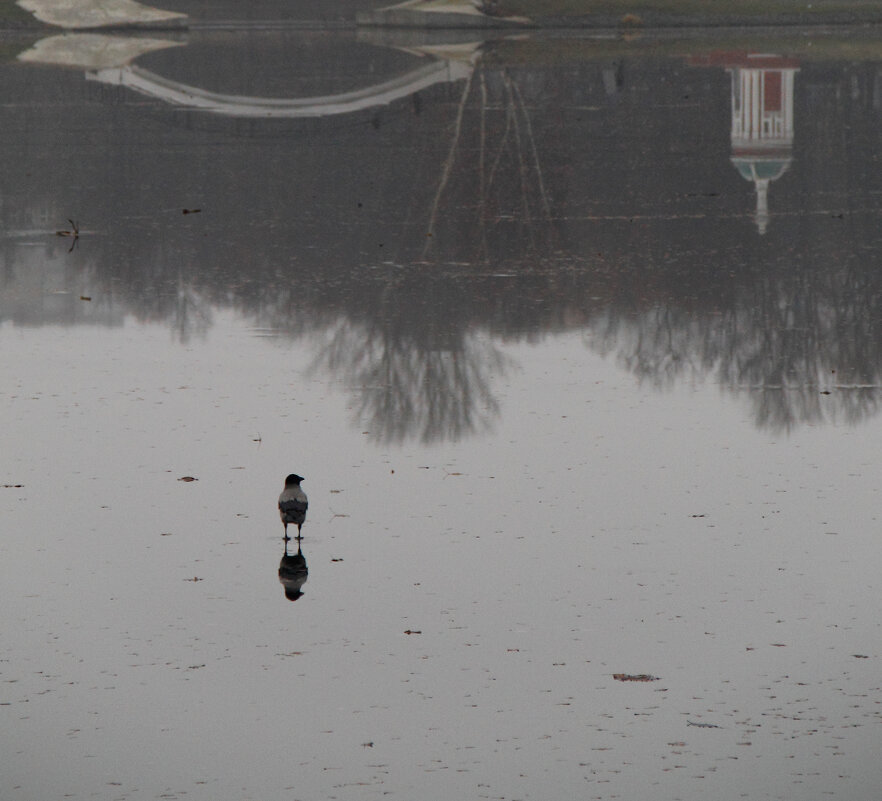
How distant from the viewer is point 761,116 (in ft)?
112

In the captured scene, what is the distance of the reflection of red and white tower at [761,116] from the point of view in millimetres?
22420

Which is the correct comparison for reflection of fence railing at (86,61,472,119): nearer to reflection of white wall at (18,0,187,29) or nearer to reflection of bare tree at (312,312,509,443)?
reflection of bare tree at (312,312,509,443)

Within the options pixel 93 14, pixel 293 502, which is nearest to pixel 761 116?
pixel 293 502

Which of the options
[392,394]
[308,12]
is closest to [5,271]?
[392,394]

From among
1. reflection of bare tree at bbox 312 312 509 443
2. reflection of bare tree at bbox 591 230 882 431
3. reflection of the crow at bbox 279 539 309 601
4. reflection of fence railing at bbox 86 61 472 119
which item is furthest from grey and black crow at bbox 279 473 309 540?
reflection of fence railing at bbox 86 61 472 119

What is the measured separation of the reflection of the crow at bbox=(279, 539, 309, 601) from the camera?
27.3 ft

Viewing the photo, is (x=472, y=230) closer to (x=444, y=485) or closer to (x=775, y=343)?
(x=775, y=343)

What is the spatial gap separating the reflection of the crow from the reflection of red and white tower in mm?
11214

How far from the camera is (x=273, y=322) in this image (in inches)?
571

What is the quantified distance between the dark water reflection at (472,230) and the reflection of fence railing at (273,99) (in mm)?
217

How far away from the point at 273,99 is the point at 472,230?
18783mm

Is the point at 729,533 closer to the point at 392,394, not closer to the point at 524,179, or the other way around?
the point at 392,394

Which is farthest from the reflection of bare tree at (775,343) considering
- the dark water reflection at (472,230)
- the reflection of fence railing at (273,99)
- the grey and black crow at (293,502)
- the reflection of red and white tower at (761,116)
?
the reflection of fence railing at (273,99)

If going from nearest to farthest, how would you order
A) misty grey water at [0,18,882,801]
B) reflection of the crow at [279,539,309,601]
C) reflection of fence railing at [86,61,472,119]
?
misty grey water at [0,18,882,801] < reflection of the crow at [279,539,309,601] < reflection of fence railing at [86,61,472,119]
